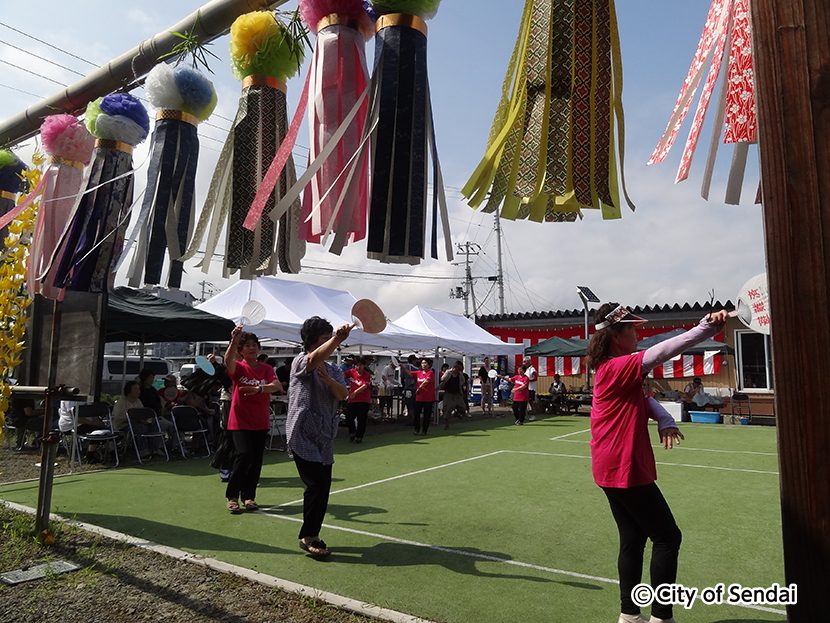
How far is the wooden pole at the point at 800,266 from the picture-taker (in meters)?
1.10

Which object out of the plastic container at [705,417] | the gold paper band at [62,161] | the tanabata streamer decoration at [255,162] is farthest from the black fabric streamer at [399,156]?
the plastic container at [705,417]

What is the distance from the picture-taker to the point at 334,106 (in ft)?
7.20

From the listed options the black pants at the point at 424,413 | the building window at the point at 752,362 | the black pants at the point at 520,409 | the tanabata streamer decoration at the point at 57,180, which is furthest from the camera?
the building window at the point at 752,362

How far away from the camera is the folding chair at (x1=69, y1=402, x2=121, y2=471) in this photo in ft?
26.6

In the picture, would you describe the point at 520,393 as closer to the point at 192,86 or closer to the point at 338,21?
the point at 192,86

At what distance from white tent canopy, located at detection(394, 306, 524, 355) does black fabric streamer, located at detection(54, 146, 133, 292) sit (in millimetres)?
12146

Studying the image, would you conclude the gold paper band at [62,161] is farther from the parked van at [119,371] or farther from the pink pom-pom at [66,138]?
the parked van at [119,371]

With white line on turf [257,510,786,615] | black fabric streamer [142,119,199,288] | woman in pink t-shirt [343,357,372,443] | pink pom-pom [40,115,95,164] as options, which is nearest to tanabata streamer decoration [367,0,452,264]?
black fabric streamer [142,119,199,288]

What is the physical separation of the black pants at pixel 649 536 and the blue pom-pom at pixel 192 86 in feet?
9.76

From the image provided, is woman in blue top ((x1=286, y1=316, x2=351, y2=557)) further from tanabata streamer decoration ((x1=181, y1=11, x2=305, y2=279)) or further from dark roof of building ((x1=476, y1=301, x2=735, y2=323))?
dark roof of building ((x1=476, y1=301, x2=735, y2=323))

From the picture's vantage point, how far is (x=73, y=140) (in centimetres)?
364

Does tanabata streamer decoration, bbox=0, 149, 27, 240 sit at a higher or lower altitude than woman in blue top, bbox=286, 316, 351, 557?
higher

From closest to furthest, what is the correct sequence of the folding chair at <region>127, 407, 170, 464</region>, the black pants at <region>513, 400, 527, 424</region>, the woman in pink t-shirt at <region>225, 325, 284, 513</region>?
the woman in pink t-shirt at <region>225, 325, 284, 513</region> < the folding chair at <region>127, 407, 170, 464</region> < the black pants at <region>513, 400, 527, 424</region>

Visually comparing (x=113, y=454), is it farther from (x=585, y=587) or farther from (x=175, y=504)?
(x=585, y=587)
